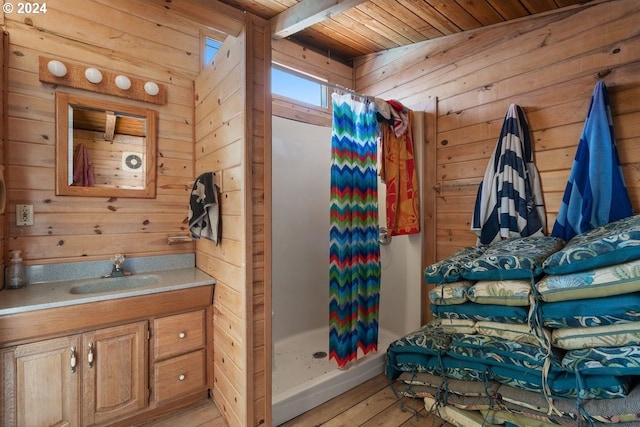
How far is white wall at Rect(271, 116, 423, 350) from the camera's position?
2512 mm

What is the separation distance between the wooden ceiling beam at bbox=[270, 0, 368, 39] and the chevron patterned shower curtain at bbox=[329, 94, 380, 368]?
1.54 ft

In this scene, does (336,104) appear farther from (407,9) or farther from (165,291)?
(165,291)

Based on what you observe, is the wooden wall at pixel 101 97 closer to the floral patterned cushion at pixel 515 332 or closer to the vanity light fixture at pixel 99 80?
the vanity light fixture at pixel 99 80

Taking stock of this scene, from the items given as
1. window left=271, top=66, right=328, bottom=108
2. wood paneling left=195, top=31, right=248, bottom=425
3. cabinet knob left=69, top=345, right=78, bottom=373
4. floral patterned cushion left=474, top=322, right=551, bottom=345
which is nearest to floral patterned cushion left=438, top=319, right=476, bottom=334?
floral patterned cushion left=474, top=322, right=551, bottom=345

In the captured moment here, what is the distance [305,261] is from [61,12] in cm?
240

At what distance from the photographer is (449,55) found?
89.8 inches

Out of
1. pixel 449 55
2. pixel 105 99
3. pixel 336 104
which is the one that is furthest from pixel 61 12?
pixel 449 55

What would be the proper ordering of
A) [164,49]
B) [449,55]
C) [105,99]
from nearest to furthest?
[105,99] → [164,49] → [449,55]

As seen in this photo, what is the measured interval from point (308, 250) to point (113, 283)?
4.98 feet

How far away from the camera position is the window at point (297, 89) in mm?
2619

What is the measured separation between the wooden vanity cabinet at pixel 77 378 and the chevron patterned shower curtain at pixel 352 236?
116 centimetres

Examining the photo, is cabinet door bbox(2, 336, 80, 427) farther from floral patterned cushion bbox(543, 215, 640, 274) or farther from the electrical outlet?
floral patterned cushion bbox(543, 215, 640, 274)

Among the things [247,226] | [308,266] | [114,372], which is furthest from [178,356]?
[308,266]

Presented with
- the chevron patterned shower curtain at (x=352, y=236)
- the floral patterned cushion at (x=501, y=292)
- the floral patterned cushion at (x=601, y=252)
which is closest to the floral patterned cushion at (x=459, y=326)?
the floral patterned cushion at (x=501, y=292)
